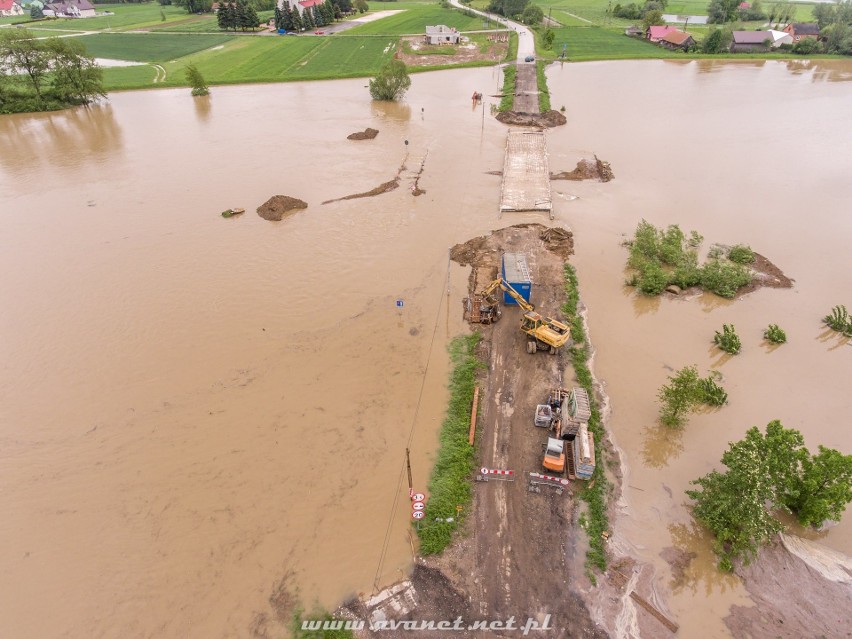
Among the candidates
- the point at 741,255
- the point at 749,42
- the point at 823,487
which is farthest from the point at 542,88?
→ the point at 823,487

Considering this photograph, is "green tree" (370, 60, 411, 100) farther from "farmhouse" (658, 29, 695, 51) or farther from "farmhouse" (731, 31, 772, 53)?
"farmhouse" (731, 31, 772, 53)

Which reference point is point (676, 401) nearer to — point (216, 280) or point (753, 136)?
point (216, 280)

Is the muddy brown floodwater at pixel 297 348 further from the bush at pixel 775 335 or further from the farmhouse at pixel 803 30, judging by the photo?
the farmhouse at pixel 803 30

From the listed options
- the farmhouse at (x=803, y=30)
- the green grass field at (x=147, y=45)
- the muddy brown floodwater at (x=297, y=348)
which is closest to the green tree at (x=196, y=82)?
the muddy brown floodwater at (x=297, y=348)

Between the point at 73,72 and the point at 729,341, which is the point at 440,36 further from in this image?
the point at 729,341

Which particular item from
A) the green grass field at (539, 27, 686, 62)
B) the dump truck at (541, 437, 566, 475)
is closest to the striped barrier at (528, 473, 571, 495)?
the dump truck at (541, 437, 566, 475)

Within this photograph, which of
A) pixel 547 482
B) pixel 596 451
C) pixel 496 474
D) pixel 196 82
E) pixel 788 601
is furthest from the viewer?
pixel 196 82

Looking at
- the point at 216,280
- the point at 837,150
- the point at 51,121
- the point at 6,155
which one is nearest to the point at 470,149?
the point at 216,280

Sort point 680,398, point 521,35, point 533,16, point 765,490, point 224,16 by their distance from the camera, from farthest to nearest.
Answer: point 224,16 < point 533,16 < point 521,35 < point 680,398 < point 765,490
